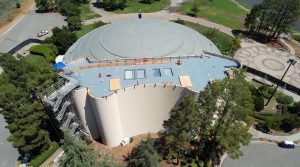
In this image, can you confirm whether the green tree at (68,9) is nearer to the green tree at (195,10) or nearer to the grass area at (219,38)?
the grass area at (219,38)

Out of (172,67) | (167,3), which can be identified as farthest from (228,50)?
(167,3)

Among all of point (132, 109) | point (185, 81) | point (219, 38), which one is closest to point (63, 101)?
point (132, 109)

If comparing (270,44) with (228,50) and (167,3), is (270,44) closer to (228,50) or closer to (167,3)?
(228,50)

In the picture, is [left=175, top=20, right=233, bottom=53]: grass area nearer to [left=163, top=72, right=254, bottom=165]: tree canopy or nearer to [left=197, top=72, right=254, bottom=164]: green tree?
[left=197, top=72, right=254, bottom=164]: green tree

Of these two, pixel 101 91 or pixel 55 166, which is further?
pixel 55 166

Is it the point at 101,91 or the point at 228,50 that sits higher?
the point at 101,91
